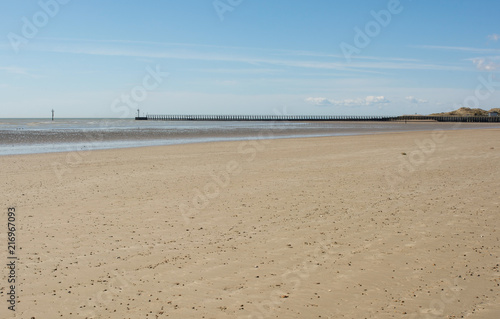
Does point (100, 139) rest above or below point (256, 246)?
above

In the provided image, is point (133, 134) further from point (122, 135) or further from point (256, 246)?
point (256, 246)

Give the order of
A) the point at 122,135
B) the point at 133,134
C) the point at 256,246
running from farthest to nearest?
the point at 133,134, the point at 122,135, the point at 256,246

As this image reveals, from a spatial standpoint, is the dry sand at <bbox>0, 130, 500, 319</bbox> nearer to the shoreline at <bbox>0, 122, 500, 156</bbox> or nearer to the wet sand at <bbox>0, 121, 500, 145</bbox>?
the shoreline at <bbox>0, 122, 500, 156</bbox>

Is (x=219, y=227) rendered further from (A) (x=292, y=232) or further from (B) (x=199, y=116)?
→ (B) (x=199, y=116)

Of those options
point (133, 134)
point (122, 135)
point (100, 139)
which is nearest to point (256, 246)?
point (100, 139)

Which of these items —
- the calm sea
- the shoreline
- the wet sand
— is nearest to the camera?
the shoreline

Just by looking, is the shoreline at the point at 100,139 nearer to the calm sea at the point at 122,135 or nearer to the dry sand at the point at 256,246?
the calm sea at the point at 122,135

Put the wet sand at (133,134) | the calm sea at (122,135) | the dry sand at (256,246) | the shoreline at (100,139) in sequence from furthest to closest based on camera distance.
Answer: the wet sand at (133,134), the calm sea at (122,135), the shoreline at (100,139), the dry sand at (256,246)

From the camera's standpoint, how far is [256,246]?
278 inches

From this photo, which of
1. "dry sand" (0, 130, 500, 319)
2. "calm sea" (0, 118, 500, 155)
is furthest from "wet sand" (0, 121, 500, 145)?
"dry sand" (0, 130, 500, 319)

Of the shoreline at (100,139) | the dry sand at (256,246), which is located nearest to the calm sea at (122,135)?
the shoreline at (100,139)

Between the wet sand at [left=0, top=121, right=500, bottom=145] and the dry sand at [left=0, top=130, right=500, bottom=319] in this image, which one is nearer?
the dry sand at [left=0, top=130, right=500, bottom=319]

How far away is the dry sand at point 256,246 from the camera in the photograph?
5.09 metres

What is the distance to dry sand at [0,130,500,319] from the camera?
509cm
